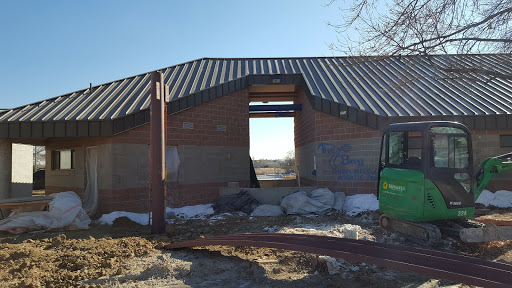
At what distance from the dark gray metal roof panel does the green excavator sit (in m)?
3.98

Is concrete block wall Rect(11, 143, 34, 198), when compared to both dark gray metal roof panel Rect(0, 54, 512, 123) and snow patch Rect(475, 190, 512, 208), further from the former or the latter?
snow patch Rect(475, 190, 512, 208)

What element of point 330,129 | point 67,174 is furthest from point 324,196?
point 67,174

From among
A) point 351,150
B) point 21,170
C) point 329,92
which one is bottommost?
point 21,170

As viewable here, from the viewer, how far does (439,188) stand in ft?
21.5

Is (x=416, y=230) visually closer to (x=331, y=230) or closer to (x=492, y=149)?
(x=331, y=230)

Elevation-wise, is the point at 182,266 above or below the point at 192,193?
below

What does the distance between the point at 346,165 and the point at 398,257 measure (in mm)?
8397

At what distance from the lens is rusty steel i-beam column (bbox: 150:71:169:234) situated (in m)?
8.23

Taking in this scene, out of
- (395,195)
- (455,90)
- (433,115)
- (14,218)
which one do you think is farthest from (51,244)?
(455,90)

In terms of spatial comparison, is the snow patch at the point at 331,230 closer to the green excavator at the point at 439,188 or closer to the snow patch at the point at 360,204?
the green excavator at the point at 439,188

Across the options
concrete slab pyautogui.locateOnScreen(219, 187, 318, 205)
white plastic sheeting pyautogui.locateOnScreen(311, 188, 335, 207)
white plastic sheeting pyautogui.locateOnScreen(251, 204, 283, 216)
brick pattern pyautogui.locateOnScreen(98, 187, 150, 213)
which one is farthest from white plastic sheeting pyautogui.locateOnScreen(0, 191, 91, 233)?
white plastic sheeting pyautogui.locateOnScreen(311, 188, 335, 207)

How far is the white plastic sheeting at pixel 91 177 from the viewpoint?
11758 millimetres

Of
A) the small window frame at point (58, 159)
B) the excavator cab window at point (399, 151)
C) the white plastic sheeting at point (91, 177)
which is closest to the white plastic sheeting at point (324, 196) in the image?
the excavator cab window at point (399, 151)

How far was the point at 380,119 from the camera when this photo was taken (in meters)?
12.1
